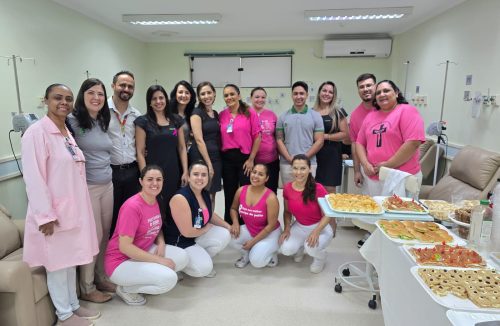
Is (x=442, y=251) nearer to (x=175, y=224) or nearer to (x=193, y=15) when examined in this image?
(x=175, y=224)

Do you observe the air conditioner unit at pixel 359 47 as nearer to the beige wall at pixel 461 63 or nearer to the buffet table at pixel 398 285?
the beige wall at pixel 461 63

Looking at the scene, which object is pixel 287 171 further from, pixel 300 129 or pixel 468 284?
pixel 468 284

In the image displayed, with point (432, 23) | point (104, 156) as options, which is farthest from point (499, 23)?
point (104, 156)

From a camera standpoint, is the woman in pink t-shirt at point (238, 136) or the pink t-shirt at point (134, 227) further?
the woman in pink t-shirt at point (238, 136)

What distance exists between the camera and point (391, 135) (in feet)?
8.21

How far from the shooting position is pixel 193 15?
4262 mm

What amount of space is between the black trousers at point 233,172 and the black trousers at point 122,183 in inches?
31.8

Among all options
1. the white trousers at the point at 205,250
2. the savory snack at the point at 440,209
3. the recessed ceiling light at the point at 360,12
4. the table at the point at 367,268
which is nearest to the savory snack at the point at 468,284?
the table at the point at 367,268

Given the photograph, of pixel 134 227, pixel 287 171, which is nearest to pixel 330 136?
pixel 287 171

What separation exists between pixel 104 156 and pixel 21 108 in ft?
5.25

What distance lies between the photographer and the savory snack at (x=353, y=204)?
6.17 feet

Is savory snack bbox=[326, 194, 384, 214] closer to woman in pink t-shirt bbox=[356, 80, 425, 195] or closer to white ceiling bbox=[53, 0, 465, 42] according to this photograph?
woman in pink t-shirt bbox=[356, 80, 425, 195]

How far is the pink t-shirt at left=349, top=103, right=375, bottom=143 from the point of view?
307cm

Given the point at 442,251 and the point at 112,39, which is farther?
the point at 112,39
